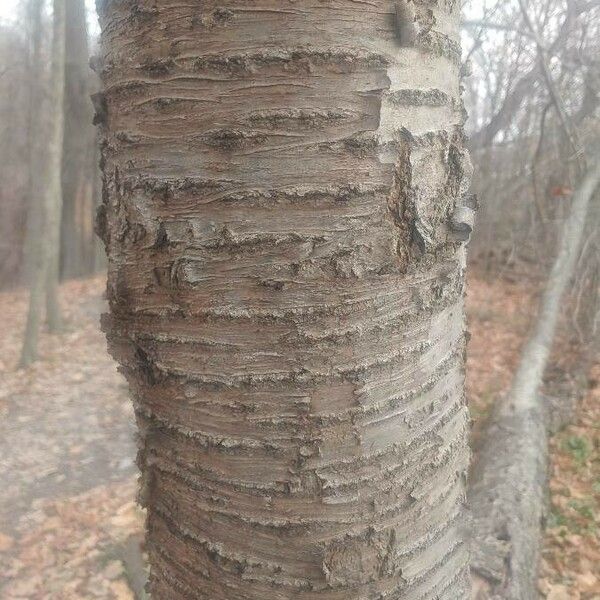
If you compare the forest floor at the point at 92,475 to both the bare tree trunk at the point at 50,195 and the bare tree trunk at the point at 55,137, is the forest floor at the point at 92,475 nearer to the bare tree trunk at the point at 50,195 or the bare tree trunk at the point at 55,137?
the bare tree trunk at the point at 50,195

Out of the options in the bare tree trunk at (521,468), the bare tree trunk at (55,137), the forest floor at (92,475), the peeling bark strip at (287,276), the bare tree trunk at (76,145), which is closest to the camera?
the peeling bark strip at (287,276)

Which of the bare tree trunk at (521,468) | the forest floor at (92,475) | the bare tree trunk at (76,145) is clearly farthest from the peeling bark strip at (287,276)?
the bare tree trunk at (76,145)

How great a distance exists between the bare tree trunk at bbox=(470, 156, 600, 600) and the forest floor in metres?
0.30

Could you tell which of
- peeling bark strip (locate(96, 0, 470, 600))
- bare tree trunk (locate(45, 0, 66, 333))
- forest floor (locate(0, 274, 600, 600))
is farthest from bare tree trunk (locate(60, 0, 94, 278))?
peeling bark strip (locate(96, 0, 470, 600))

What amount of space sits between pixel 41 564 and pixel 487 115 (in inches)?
325

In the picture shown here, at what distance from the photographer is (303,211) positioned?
79 centimetres

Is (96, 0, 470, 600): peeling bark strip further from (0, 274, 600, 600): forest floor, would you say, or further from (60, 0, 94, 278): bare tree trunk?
(60, 0, 94, 278): bare tree trunk

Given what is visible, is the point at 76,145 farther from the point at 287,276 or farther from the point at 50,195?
the point at 287,276

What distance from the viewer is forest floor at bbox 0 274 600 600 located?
354cm

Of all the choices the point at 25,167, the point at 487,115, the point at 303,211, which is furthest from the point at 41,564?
the point at 25,167

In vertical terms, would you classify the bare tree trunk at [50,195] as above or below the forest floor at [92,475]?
above

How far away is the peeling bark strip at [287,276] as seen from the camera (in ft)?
2.56

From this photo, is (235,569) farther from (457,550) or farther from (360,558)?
(457,550)

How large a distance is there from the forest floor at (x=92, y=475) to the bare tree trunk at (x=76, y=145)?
5.40m
